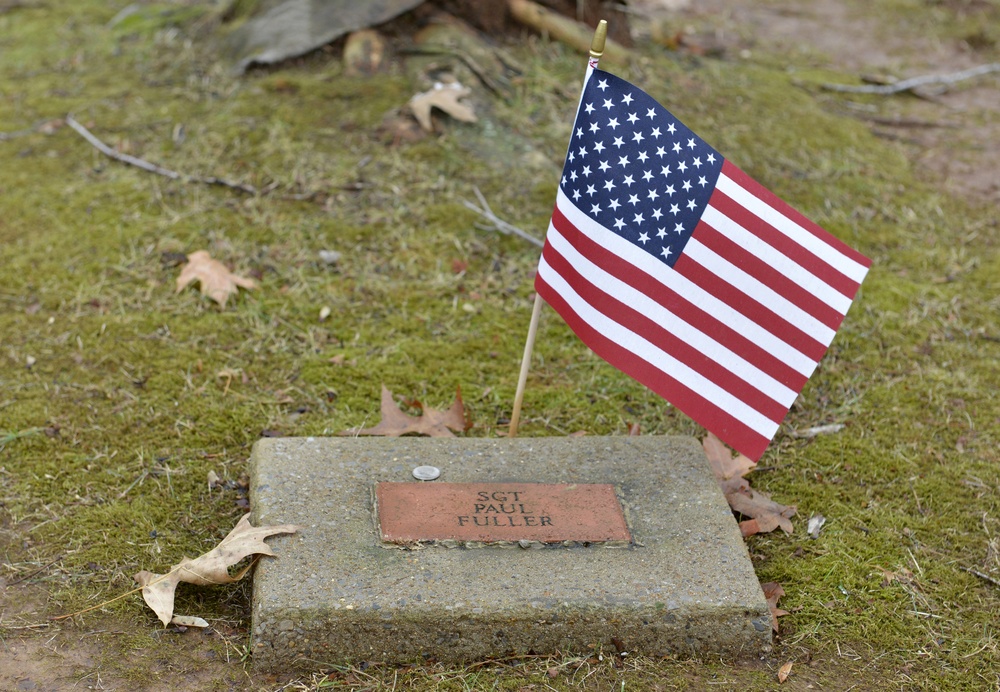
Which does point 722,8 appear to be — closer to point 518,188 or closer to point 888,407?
point 518,188

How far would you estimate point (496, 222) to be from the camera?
4801 millimetres

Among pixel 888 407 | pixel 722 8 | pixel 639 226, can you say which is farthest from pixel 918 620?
pixel 722 8

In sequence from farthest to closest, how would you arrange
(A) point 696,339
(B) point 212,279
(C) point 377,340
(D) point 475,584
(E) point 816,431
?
(B) point 212,279
(C) point 377,340
(E) point 816,431
(A) point 696,339
(D) point 475,584

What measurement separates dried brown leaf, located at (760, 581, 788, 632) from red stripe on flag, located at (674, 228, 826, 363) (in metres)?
0.71

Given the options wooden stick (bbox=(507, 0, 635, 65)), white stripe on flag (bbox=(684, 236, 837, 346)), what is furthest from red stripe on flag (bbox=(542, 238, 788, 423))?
wooden stick (bbox=(507, 0, 635, 65))

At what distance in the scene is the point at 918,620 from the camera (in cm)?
288

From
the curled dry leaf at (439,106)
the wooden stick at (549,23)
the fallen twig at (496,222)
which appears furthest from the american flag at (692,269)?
the wooden stick at (549,23)

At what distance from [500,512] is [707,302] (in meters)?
0.86

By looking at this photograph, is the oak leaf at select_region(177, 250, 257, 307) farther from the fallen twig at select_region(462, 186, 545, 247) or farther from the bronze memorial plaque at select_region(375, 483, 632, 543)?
the bronze memorial plaque at select_region(375, 483, 632, 543)

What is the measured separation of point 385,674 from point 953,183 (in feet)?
15.6

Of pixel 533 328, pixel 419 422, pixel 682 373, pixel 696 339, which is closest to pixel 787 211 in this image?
pixel 696 339

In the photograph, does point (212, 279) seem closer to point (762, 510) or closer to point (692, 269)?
point (692, 269)

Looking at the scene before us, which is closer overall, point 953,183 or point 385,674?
point 385,674

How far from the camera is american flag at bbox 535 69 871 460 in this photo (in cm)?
277
